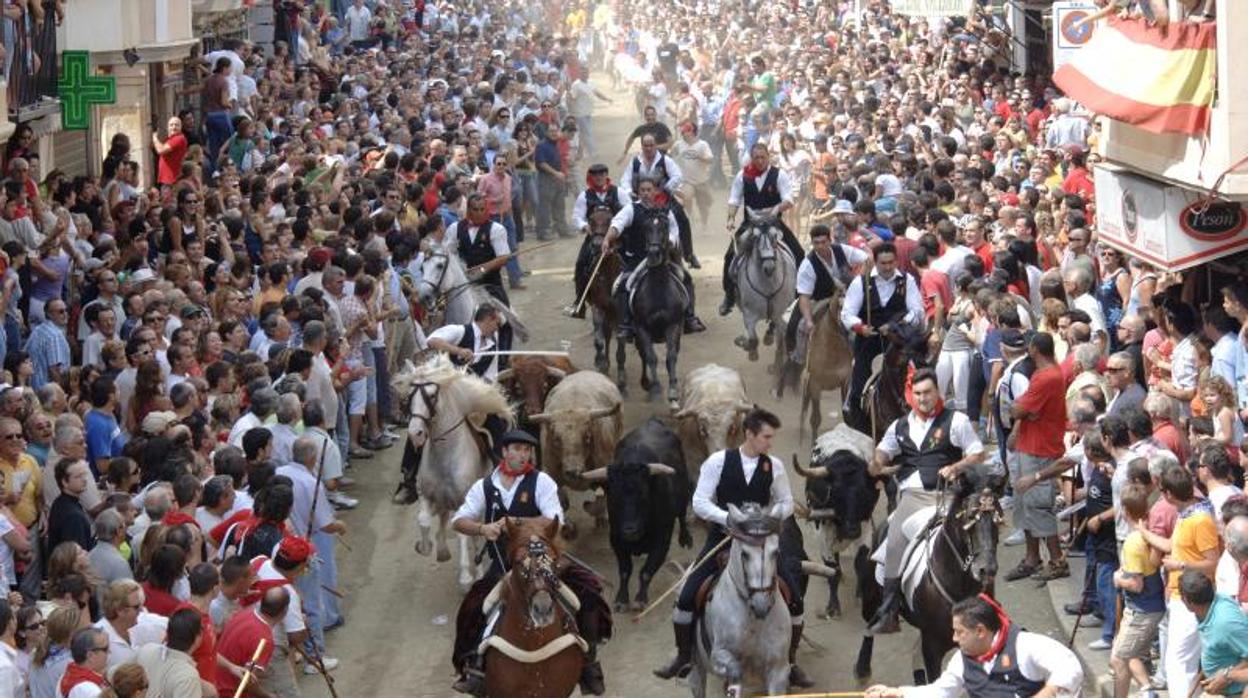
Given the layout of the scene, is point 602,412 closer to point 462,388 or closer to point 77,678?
point 462,388

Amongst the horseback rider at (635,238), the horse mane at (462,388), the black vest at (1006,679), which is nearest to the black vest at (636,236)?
the horseback rider at (635,238)

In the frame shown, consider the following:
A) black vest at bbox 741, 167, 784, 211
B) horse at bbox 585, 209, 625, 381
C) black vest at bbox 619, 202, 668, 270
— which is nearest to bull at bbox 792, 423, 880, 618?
black vest at bbox 619, 202, 668, 270

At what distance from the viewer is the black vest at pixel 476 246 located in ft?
71.3

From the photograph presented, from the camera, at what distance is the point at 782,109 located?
1300 inches

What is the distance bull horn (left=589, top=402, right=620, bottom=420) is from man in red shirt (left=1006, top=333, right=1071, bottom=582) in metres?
3.09

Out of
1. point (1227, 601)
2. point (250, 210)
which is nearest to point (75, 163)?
point (250, 210)

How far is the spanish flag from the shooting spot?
1655cm

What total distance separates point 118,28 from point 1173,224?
13.4m

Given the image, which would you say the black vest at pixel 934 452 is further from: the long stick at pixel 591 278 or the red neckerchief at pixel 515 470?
the long stick at pixel 591 278

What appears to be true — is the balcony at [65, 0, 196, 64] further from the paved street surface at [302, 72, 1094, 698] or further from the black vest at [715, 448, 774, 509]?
the black vest at [715, 448, 774, 509]

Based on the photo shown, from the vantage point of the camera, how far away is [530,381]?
18.4 meters

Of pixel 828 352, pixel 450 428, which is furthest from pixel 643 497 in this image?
pixel 828 352

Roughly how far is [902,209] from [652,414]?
12.9 feet

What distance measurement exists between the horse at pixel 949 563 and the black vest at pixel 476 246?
865 centimetres
